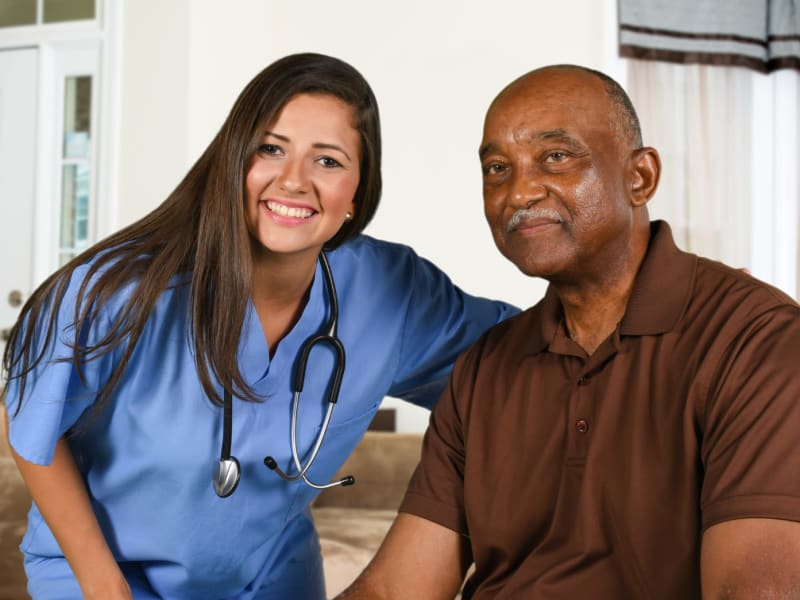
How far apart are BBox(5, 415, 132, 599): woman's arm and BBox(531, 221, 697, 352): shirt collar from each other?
26.4 inches

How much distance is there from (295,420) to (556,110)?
23.8 inches

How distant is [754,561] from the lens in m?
0.94

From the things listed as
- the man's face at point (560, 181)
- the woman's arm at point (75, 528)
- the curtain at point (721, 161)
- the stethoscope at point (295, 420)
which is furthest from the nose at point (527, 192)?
the curtain at point (721, 161)

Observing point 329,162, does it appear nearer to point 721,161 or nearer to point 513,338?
point 513,338

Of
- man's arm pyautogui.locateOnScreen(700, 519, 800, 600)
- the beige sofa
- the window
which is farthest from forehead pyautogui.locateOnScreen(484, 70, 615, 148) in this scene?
the window

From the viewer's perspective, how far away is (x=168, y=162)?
3.77m

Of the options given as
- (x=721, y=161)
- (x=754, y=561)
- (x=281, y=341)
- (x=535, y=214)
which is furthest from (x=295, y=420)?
(x=721, y=161)

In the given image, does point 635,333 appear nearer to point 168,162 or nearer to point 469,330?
point 469,330

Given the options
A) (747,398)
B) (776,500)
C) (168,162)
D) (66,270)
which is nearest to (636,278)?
(747,398)

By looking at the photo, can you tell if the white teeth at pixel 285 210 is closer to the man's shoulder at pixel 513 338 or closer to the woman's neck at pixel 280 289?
the woman's neck at pixel 280 289

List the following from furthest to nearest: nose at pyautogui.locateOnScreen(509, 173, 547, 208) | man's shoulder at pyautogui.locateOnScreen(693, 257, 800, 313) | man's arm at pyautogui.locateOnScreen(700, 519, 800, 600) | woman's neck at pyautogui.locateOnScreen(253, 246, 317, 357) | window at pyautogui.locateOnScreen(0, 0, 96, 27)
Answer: window at pyautogui.locateOnScreen(0, 0, 96, 27), woman's neck at pyautogui.locateOnScreen(253, 246, 317, 357), nose at pyautogui.locateOnScreen(509, 173, 547, 208), man's shoulder at pyautogui.locateOnScreen(693, 257, 800, 313), man's arm at pyautogui.locateOnScreen(700, 519, 800, 600)

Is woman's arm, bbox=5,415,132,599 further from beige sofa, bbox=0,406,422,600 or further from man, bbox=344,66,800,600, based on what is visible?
beige sofa, bbox=0,406,422,600

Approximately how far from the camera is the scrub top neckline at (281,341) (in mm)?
1450

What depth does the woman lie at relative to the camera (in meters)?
1.31
